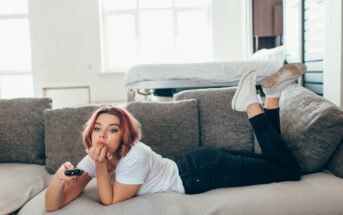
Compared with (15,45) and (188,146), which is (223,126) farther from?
(15,45)

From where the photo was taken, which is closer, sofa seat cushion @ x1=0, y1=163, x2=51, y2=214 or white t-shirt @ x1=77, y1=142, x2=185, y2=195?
white t-shirt @ x1=77, y1=142, x2=185, y2=195

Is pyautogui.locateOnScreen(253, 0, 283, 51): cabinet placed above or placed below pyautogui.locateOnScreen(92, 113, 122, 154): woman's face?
above

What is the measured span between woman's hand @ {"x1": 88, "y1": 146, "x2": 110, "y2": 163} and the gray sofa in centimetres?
21

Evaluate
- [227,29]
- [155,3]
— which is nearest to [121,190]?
[227,29]

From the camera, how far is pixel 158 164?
4.57 ft

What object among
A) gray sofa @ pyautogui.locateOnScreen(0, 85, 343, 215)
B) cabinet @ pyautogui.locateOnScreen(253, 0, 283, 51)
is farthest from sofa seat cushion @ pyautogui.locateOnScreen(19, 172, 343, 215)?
cabinet @ pyautogui.locateOnScreen(253, 0, 283, 51)

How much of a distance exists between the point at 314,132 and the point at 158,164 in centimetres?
72

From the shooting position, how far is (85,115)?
71.0 inches

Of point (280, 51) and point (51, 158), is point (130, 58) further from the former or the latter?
point (51, 158)

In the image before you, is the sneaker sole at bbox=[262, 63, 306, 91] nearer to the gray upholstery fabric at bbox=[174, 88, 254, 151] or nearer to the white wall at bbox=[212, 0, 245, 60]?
the gray upholstery fabric at bbox=[174, 88, 254, 151]

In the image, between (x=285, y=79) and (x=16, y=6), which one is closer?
(x=285, y=79)

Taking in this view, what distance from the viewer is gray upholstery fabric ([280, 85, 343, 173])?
1.43m

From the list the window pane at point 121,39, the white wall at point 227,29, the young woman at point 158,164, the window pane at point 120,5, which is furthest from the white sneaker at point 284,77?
the window pane at point 120,5

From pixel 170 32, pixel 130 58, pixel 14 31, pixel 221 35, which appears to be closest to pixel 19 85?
pixel 14 31
